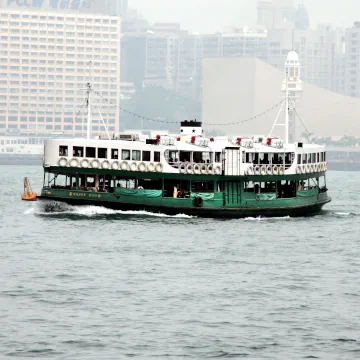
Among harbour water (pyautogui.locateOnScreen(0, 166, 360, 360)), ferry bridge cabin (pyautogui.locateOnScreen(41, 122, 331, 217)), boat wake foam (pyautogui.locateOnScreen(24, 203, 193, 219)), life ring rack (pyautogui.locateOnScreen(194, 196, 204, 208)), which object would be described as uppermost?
ferry bridge cabin (pyautogui.locateOnScreen(41, 122, 331, 217))

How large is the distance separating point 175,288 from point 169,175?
79.1 feet

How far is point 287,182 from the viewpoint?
75.4 meters

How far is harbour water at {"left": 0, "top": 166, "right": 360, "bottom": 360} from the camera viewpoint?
1535 inches

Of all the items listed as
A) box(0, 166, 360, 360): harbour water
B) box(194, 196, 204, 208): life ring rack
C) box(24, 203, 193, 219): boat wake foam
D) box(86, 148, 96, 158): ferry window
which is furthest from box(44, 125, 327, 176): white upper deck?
box(0, 166, 360, 360): harbour water

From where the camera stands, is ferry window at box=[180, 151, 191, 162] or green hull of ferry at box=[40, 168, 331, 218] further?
ferry window at box=[180, 151, 191, 162]

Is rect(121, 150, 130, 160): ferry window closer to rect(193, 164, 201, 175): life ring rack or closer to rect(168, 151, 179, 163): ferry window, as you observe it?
rect(168, 151, 179, 163): ferry window

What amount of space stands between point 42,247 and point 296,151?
2096 centimetres

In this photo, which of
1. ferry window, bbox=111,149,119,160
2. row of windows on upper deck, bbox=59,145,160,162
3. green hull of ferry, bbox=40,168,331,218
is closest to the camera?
green hull of ferry, bbox=40,168,331,218

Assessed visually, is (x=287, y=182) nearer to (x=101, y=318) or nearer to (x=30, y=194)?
(x=30, y=194)

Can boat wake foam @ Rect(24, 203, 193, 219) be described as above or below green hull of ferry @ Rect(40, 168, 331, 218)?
below

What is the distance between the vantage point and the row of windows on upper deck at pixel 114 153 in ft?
236

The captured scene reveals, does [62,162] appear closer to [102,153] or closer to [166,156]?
[102,153]

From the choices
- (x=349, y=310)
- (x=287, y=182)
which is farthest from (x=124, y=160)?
(x=349, y=310)

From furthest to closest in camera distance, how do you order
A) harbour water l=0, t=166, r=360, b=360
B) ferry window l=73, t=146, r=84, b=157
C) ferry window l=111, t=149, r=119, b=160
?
ferry window l=73, t=146, r=84, b=157 < ferry window l=111, t=149, r=119, b=160 < harbour water l=0, t=166, r=360, b=360
